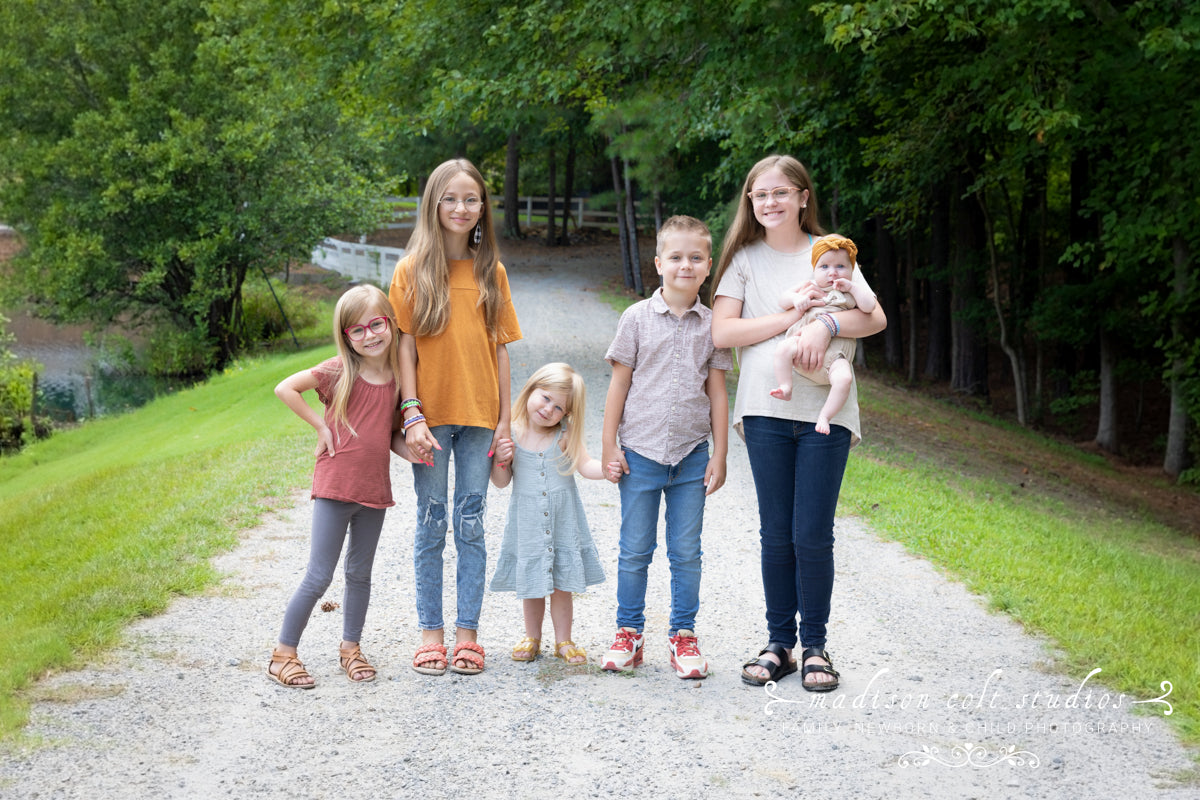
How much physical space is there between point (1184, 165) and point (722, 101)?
15.2 feet

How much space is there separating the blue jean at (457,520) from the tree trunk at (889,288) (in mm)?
18316

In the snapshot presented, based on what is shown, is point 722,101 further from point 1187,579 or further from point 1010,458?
point 1187,579

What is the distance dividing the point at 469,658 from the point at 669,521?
1030 mm

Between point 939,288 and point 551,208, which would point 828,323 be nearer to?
point 939,288

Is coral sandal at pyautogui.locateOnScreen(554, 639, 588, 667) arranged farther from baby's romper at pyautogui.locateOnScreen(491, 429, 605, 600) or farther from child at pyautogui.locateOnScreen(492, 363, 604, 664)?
baby's romper at pyautogui.locateOnScreen(491, 429, 605, 600)

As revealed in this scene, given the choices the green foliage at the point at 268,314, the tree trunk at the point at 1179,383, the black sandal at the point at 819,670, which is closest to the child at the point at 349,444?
the black sandal at the point at 819,670

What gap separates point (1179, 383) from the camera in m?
14.2

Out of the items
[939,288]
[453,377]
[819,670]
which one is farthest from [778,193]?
[939,288]

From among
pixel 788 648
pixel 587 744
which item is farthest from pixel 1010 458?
pixel 587 744

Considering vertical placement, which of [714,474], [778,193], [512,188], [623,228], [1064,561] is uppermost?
[512,188]

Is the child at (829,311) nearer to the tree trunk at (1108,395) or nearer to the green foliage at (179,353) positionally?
the tree trunk at (1108,395)

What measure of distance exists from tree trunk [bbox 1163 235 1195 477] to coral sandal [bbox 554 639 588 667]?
10.9m

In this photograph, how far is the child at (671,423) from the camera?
13.9ft

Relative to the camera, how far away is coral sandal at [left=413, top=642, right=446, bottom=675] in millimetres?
4426
